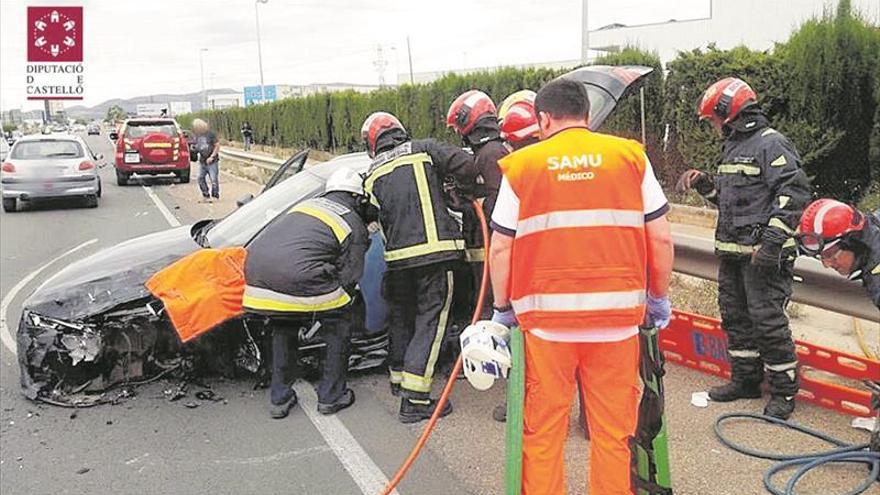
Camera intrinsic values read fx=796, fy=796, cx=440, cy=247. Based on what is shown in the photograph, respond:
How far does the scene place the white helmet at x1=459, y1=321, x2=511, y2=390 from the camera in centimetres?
303

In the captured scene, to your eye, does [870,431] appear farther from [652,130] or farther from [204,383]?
[652,130]

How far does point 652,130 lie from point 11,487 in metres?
11.6

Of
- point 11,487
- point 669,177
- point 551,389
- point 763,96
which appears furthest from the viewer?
point 669,177

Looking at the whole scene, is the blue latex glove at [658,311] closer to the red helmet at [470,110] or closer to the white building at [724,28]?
the red helmet at [470,110]

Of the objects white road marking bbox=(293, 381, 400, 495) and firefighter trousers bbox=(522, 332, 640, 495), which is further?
white road marking bbox=(293, 381, 400, 495)

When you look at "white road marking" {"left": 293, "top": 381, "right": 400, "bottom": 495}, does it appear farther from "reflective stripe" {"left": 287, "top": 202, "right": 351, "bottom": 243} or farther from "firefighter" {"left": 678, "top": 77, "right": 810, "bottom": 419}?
"firefighter" {"left": 678, "top": 77, "right": 810, "bottom": 419}

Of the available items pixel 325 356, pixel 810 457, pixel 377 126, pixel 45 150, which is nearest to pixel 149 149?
pixel 45 150

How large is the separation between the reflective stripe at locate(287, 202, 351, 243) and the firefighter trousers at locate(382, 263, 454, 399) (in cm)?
39

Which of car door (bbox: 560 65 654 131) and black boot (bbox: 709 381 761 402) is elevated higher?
car door (bbox: 560 65 654 131)

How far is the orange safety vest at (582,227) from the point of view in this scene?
290cm

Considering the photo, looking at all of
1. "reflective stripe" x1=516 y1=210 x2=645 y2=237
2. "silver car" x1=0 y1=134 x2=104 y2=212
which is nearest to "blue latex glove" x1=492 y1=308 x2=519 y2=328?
"reflective stripe" x1=516 y1=210 x2=645 y2=237

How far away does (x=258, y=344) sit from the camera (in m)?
5.04

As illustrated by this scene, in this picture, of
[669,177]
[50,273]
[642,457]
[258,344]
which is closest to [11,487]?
[258,344]

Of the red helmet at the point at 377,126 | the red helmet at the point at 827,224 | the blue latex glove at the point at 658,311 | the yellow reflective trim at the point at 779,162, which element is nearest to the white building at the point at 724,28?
Answer: the red helmet at the point at 377,126
